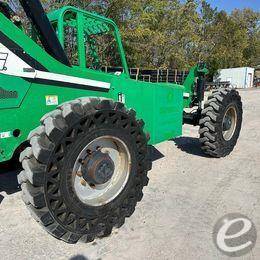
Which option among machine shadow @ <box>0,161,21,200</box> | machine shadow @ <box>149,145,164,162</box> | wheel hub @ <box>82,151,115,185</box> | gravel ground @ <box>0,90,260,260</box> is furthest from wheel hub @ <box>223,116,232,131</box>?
machine shadow @ <box>0,161,21,200</box>

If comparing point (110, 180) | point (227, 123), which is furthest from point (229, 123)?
point (110, 180)

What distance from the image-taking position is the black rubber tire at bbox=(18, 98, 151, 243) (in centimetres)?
330

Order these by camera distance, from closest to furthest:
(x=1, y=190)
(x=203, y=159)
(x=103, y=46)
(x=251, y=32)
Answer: (x=1, y=190)
(x=103, y=46)
(x=203, y=159)
(x=251, y=32)

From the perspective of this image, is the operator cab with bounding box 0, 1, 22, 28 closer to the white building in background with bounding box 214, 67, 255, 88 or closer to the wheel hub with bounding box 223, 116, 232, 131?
the wheel hub with bounding box 223, 116, 232, 131

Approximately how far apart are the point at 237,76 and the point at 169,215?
1915 inches

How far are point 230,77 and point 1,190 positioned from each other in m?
48.7

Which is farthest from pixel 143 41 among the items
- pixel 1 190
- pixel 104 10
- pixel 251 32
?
pixel 251 32

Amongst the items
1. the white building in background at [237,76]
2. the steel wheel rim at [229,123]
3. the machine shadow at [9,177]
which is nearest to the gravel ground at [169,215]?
the machine shadow at [9,177]

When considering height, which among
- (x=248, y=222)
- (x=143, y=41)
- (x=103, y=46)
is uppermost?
(x=143, y=41)

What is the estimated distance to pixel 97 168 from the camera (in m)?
3.96

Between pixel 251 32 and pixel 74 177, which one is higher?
pixel 251 32

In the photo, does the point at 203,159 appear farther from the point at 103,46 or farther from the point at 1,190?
the point at 1,190

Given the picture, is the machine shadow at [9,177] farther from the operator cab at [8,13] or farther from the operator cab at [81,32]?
the operator cab at [8,13]

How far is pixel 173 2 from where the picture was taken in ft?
98.7
